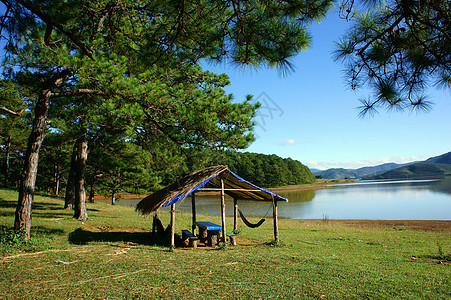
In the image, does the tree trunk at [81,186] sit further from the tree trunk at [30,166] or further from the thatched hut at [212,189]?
the thatched hut at [212,189]

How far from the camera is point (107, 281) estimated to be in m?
4.28

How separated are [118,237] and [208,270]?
4.39 metres

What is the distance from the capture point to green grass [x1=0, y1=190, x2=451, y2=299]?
12.8 ft

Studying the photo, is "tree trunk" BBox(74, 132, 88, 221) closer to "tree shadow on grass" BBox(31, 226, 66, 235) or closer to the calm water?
"tree shadow on grass" BBox(31, 226, 66, 235)

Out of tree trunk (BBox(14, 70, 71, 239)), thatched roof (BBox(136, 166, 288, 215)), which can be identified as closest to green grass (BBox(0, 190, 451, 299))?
tree trunk (BBox(14, 70, 71, 239))

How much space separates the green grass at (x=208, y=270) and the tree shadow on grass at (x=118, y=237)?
3 centimetres

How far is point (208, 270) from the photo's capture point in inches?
198

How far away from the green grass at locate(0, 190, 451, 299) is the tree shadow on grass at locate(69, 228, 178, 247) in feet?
0.09

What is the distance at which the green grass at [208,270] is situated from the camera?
3889 mm

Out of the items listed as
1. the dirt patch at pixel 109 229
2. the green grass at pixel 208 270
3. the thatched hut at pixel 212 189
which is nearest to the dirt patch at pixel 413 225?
the green grass at pixel 208 270

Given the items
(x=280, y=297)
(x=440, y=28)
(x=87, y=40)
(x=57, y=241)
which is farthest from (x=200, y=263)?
(x=87, y=40)

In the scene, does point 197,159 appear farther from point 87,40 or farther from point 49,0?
point 49,0

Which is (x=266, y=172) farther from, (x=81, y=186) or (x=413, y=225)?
(x=81, y=186)

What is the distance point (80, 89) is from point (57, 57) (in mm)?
1509
